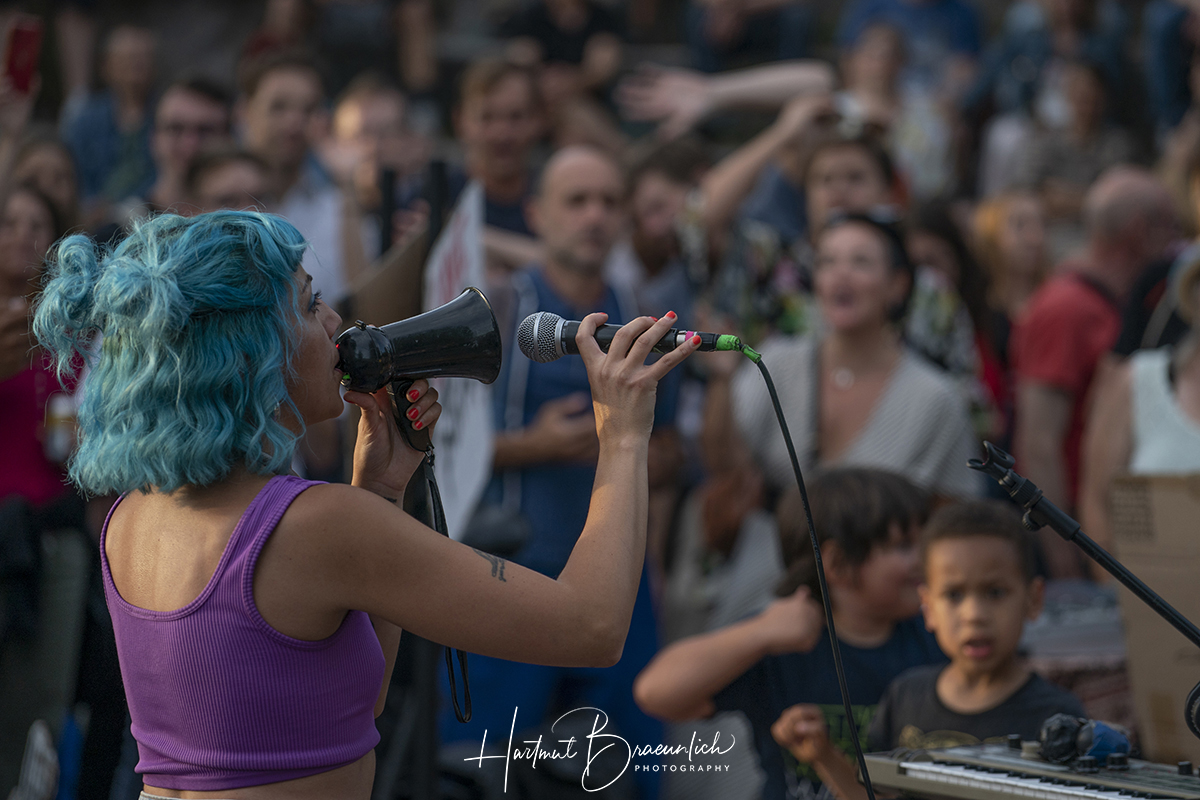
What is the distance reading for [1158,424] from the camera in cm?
384

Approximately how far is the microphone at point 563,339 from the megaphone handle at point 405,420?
21 cm

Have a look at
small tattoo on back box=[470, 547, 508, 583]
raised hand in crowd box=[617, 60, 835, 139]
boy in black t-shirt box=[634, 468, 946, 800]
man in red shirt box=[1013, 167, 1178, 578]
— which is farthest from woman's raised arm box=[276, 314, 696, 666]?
raised hand in crowd box=[617, 60, 835, 139]

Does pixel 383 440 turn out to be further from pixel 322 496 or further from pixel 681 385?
pixel 681 385

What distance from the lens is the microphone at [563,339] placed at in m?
1.95

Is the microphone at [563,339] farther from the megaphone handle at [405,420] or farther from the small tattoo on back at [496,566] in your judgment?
the small tattoo on back at [496,566]

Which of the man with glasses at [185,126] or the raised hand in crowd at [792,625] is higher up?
the man with glasses at [185,126]

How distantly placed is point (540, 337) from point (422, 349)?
0.19 meters

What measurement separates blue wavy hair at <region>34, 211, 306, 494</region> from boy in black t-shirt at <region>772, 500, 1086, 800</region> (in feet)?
4.74

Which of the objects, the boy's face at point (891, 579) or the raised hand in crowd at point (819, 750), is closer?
the raised hand in crowd at point (819, 750)

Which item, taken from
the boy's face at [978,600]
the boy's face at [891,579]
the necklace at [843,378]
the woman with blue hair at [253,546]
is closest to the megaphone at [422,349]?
the woman with blue hair at [253,546]

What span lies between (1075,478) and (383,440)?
3.54 m

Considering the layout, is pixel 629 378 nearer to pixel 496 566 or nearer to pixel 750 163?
pixel 496 566

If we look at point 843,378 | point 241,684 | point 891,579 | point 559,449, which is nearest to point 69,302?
point 241,684

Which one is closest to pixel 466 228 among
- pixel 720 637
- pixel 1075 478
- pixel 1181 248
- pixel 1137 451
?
pixel 720 637
